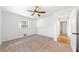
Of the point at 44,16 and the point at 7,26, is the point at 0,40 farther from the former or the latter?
the point at 44,16

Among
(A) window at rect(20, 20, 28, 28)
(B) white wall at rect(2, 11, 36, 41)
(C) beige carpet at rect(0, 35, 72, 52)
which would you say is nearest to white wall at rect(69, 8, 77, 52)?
(C) beige carpet at rect(0, 35, 72, 52)

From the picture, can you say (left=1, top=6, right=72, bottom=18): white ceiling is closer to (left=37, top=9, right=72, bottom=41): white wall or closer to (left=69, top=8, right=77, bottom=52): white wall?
(left=37, top=9, right=72, bottom=41): white wall

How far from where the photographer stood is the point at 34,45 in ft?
4.93

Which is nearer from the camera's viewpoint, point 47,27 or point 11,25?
point 11,25

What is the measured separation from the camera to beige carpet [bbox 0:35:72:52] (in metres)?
1.36

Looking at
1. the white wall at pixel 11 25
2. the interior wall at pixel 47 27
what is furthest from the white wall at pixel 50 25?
the white wall at pixel 11 25

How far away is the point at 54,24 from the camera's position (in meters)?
1.53

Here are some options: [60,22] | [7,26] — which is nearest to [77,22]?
[60,22]

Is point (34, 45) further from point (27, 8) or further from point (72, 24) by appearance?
point (72, 24)

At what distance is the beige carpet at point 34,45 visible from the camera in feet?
4.46

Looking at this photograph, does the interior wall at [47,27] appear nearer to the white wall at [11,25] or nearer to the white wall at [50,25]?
the white wall at [50,25]

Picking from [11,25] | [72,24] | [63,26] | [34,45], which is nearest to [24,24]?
[11,25]

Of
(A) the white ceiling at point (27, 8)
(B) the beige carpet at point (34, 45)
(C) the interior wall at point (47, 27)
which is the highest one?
(A) the white ceiling at point (27, 8)
